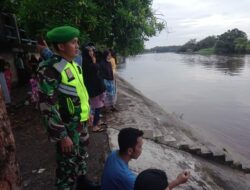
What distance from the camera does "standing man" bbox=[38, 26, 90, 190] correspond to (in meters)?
3.05

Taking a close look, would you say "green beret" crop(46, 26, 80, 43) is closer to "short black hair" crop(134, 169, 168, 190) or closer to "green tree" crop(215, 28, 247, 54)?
"short black hair" crop(134, 169, 168, 190)

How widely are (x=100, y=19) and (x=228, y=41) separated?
301 feet

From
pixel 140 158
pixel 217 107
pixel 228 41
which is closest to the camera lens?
pixel 140 158

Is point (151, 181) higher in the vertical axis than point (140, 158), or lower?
higher

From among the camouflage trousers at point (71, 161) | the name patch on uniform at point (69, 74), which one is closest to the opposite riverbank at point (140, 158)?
the camouflage trousers at point (71, 161)

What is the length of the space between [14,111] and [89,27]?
144 inches

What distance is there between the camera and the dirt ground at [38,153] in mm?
4633

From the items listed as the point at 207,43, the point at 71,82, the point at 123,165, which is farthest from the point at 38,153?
the point at 207,43

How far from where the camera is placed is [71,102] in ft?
10.6

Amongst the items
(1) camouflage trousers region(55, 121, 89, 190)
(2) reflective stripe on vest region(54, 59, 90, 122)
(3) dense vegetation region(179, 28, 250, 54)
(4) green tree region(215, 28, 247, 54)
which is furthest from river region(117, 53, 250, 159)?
(4) green tree region(215, 28, 247, 54)

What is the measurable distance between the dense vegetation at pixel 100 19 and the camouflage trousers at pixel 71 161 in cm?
408

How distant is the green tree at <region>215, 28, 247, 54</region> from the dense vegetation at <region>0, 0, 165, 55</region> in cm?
8670

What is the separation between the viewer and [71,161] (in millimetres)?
3406

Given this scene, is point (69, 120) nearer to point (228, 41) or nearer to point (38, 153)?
point (38, 153)
